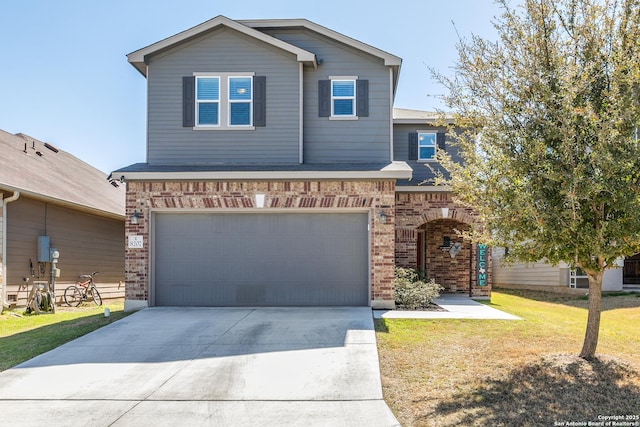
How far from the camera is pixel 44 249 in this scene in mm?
14594

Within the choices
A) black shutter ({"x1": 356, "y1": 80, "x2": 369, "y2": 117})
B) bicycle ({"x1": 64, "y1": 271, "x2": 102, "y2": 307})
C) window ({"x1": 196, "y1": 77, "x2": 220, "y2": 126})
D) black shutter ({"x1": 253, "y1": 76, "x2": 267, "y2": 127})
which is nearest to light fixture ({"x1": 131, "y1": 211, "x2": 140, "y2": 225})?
window ({"x1": 196, "y1": 77, "x2": 220, "y2": 126})

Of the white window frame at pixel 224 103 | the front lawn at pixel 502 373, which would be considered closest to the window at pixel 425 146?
the white window frame at pixel 224 103

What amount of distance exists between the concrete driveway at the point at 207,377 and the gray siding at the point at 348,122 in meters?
4.35

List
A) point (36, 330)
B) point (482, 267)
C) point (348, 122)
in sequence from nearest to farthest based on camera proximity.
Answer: point (36, 330)
point (348, 122)
point (482, 267)

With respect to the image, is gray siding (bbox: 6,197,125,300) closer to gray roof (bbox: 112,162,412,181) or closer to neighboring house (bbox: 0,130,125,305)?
neighboring house (bbox: 0,130,125,305)

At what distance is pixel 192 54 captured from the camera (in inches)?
521

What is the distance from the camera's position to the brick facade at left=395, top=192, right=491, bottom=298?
15688 millimetres

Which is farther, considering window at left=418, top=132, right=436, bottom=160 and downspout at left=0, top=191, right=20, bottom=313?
window at left=418, top=132, right=436, bottom=160

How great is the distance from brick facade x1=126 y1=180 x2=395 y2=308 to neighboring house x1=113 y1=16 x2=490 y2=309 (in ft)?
0.07

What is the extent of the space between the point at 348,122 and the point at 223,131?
3009 millimetres

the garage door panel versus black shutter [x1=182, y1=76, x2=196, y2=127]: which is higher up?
black shutter [x1=182, y1=76, x2=196, y2=127]

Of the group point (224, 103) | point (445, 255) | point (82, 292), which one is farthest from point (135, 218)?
point (445, 255)

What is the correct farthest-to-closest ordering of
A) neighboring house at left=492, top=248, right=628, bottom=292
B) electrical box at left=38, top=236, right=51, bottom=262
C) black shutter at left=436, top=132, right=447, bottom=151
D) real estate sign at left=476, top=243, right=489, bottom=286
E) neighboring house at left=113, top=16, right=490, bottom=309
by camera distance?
neighboring house at left=492, top=248, right=628, bottom=292
black shutter at left=436, top=132, right=447, bottom=151
real estate sign at left=476, top=243, right=489, bottom=286
electrical box at left=38, top=236, right=51, bottom=262
neighboring house at left=113, top=16, right=490, bottom=309

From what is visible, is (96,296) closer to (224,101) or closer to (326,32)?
(224,101)
